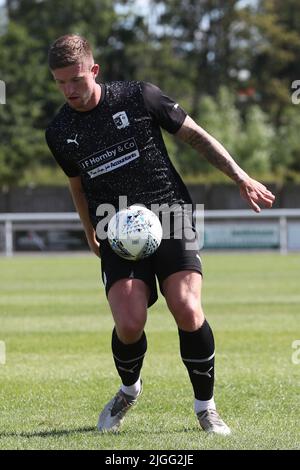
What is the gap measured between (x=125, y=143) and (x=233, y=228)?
2540 cm

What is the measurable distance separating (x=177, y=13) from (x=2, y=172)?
72.8ft

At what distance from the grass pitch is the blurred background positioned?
1749 cm

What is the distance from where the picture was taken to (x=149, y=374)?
29.9ft

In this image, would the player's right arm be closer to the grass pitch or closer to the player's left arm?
the player's left arm

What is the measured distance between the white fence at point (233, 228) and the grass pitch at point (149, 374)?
1275 centimetres

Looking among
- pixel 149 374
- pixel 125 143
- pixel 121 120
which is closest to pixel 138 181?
pixel 125 143

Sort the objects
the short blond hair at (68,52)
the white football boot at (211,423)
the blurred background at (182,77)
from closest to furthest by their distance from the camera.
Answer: the short blond hair at (68,52) < the white football boot at (211,423) < the blurred background at (182,77)

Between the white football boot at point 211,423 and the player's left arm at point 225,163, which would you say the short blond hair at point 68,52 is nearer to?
the player's left arm at point 225,163

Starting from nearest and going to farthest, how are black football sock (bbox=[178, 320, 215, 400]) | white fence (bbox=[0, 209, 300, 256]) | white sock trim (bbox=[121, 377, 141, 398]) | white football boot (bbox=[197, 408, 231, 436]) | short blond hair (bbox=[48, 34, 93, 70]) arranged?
short blond hair (bbox=[48, 34, 93, 70]) < white football boot (bbox=[197, 408, 231, 436]) < black football sock (bbox=[178, 320, 215, 400]) < white sock trim (bbox=[121, 377, 141, 398]) < white fence (bbox=[0, 209, 300, 256])

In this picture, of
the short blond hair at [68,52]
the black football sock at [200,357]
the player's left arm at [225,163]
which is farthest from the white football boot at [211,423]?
the short blond hair at [68,52]

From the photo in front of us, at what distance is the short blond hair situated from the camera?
6.23 meters

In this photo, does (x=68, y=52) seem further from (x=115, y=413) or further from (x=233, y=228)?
(x=233, y=228)

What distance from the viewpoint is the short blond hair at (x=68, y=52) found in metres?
6.23

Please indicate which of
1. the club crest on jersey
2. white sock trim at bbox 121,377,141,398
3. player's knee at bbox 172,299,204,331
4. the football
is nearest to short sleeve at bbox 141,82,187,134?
the club crest on jersey
